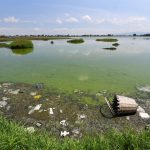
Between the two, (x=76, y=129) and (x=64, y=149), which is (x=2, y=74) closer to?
(x=76, y=129)

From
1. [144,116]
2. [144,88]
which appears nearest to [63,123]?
[144,116]

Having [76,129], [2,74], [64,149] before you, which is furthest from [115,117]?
[2,74]

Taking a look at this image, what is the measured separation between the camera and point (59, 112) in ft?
30.8

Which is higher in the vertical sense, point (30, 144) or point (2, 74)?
point (30, 144)

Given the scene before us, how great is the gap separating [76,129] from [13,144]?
118 inches

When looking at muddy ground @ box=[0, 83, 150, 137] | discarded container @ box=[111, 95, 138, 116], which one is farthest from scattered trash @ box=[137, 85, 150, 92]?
discarded container @ box=[111, 95, 138, 116]

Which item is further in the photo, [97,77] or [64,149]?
[97,77]

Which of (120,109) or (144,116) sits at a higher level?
(120,109)

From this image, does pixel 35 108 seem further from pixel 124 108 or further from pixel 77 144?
pixel 77 144

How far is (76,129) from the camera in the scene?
8062 millimetres

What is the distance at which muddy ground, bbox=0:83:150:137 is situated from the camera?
8234 millimetres

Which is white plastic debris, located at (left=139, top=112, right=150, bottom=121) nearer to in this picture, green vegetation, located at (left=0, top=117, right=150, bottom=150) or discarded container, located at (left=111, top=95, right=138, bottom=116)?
discarded container, located at (left=111, top=95, right=138, bottom=116)

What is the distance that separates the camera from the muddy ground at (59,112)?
823 centimetres

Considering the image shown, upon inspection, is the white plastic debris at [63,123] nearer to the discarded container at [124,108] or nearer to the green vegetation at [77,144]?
the discarded container at [124,108]
